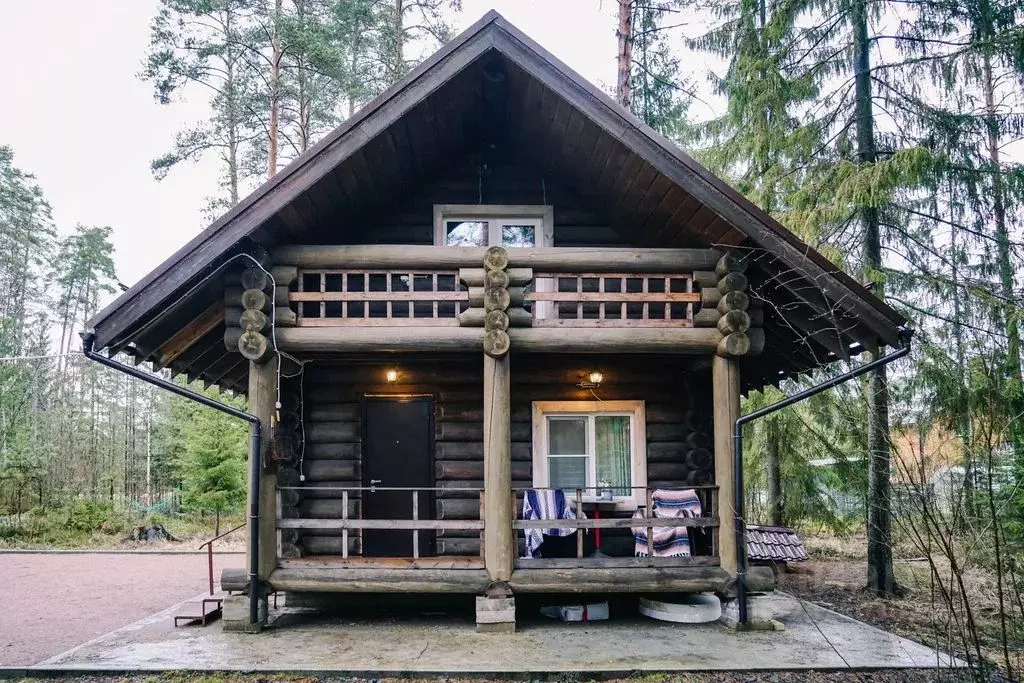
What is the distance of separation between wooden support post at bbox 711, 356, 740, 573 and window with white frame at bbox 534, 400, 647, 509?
5.47ft

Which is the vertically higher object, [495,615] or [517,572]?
[517,572]

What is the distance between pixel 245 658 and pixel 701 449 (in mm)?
6082

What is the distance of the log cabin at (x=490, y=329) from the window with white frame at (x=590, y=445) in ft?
0.10

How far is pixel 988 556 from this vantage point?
5512 millimetres

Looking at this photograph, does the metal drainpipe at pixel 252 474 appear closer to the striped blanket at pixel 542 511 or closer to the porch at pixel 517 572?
the porch at pixel 517 572

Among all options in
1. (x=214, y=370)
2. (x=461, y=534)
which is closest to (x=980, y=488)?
(x=461, y=534)

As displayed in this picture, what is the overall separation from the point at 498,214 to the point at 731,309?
3.62 m

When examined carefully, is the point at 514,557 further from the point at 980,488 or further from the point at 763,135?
the point at 763,135

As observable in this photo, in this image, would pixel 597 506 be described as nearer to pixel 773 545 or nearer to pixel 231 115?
pixel 773 545

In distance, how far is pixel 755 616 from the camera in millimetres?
7746

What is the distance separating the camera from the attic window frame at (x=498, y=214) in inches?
386

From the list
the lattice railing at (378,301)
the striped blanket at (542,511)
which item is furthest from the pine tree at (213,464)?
the striped blanket at (542,511)

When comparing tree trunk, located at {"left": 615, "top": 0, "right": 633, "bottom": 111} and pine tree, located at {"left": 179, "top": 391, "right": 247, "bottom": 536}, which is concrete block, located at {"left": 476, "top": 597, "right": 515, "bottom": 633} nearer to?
tree trunk, located at {"left": 615, "top": 0, "right": 633, "bottom": 111}

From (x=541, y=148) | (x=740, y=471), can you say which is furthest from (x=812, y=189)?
(x=740, y=471)
